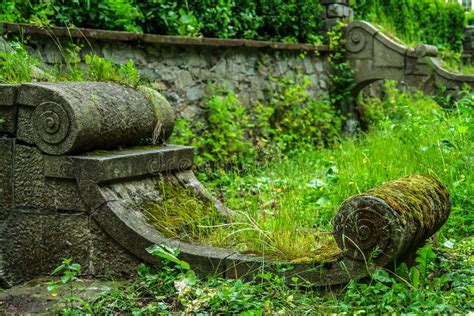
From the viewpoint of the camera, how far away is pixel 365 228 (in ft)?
12.3

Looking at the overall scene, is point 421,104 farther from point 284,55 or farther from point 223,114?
point 223,114

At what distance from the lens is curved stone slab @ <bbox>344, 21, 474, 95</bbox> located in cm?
1104

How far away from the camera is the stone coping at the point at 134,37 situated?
6566 mm

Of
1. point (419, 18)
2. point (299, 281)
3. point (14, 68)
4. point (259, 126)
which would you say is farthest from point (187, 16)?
point (419, 18)

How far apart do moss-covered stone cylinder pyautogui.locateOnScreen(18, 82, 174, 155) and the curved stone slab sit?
→ 6981 mm

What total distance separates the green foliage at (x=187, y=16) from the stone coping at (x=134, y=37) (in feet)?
0.37

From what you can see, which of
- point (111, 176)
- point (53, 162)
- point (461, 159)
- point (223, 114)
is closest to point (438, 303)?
point (111, 176)

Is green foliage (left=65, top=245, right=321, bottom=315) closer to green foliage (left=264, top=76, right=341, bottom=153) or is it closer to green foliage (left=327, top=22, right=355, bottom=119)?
green foliage (left=264, top=76, right=341, bottom=153)

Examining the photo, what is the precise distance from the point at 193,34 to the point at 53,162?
4710 mm

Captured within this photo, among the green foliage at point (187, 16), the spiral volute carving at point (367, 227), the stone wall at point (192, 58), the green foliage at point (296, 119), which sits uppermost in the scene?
the green foliage at point (187, 16)

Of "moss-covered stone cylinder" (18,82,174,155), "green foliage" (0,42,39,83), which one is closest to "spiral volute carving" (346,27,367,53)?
"moss-covered stone cylinder" (18,82,174,155)

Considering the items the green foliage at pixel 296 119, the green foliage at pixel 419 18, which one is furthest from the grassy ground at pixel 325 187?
the green foliage at pixel 419 18

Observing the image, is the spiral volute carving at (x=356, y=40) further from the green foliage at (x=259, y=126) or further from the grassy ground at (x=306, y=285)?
the grassy ground at (x=306, y=285)

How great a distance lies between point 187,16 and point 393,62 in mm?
3783
